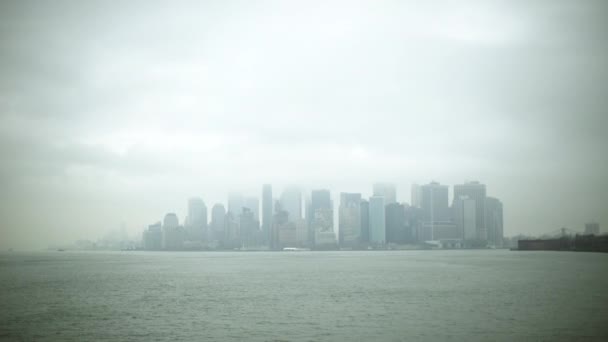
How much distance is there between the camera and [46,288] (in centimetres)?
10125

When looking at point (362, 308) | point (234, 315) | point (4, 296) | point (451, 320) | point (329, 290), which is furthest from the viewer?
point (329, 290)

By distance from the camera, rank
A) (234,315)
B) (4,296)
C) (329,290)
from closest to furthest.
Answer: (234,315)
(4,296)
(329,290)

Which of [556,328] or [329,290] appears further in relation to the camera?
[329,290]

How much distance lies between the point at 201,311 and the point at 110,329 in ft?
46.8

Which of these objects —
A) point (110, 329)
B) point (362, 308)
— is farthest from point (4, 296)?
point (362, 308)

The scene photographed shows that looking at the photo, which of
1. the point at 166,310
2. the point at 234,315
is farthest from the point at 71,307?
the point at 234,315

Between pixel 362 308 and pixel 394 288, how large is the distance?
2919 centimetres

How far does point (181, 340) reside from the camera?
48969mm

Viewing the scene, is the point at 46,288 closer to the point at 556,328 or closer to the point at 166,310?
the point at 166,310

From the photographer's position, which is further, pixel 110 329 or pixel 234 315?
pixel 234 315

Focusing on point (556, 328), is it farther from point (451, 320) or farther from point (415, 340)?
point (415, 340)

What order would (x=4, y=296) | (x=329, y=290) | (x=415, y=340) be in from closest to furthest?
1. (x=415, y=340)
2. (x=4, y=296)
3. (x=329, y=290)

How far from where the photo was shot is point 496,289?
9038 cm

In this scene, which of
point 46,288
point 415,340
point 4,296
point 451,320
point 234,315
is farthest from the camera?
point 46,288
